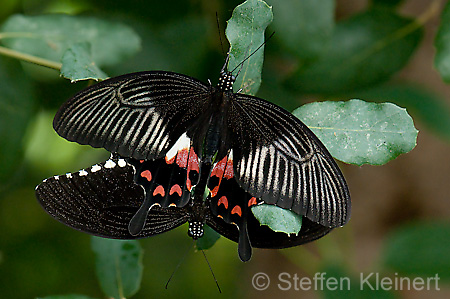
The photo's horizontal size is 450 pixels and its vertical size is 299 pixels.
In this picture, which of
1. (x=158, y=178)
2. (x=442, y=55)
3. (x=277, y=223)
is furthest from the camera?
(x=442, y=55)

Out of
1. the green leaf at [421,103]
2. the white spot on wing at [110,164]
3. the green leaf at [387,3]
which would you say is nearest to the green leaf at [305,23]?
the green leaf at [387,3]

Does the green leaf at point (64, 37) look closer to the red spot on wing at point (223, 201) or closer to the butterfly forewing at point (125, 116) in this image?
the butterfly forewing at point (125, 116)

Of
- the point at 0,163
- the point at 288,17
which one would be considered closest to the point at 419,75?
the point at 288,17

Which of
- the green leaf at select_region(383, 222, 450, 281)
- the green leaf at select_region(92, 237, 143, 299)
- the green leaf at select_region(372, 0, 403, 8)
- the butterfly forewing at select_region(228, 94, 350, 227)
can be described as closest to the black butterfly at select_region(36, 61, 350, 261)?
the butterfly forewing at select_region(228, 94, 350, 227)

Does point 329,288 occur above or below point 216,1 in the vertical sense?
below

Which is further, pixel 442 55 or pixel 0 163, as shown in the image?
pixel 0 163

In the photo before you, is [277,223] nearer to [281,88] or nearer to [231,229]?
[231,229]

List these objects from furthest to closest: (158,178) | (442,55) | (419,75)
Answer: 1. (419,75)
2. (442,55)
3. (158,178)

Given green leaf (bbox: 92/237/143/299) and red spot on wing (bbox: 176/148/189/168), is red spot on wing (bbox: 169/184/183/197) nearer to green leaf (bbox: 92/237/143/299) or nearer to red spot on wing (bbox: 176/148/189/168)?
red spot on wing (bbox: 176/148/189/168)
